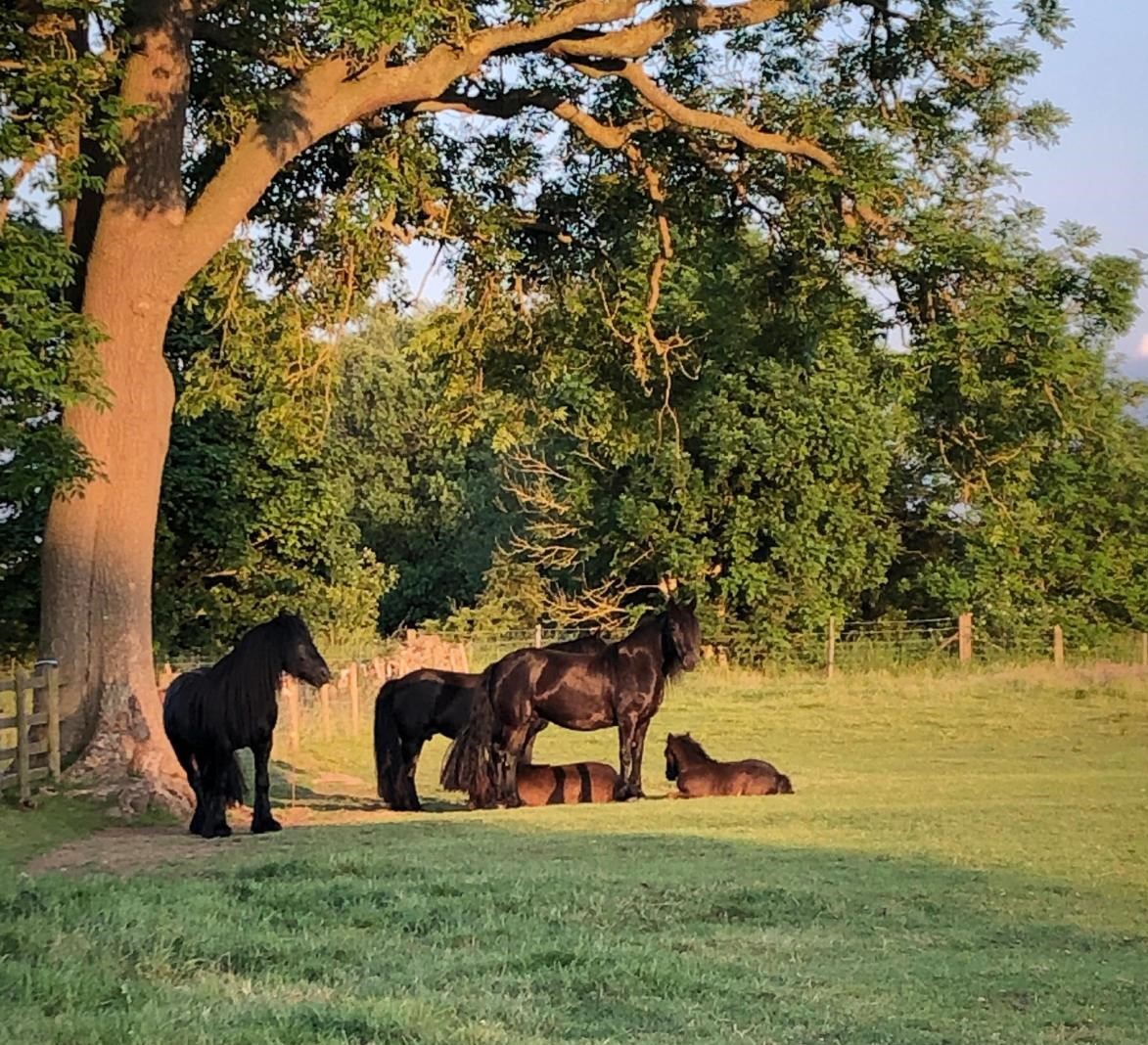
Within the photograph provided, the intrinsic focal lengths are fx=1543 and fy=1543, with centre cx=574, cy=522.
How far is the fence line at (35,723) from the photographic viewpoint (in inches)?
558

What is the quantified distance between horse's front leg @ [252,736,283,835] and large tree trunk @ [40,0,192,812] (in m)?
1.72

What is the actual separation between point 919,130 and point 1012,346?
3419 millimetres

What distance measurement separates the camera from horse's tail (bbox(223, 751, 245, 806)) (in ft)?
45.7

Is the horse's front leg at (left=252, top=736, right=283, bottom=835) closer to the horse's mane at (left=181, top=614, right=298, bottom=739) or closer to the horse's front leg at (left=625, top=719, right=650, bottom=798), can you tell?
the horse's mane at (left=181, top=614, right=298, bottom=739)

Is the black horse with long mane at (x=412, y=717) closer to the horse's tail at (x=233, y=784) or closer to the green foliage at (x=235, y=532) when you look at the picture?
the horse's tail at (x=233, y=784)

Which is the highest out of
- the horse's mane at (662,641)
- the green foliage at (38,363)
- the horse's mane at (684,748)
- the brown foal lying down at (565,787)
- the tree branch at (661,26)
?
the tree branch at (661,26)

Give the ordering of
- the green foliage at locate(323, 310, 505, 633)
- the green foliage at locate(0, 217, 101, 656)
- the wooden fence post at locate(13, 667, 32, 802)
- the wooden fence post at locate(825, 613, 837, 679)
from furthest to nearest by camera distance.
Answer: the green foliage at locate(323, 310, 505, 633), the wooden fence post at locate(825, 613, 837, 679), the wooden fence post at locate(13, 667, 32, 802), the green foliage at locate(0, 217, 101, 656)

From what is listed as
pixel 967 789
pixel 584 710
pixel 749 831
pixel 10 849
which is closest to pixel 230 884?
pixel 10 849

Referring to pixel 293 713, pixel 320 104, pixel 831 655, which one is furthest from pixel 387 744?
pixel 831 655

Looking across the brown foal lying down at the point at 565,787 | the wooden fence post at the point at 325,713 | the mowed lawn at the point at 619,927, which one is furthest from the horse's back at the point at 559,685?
the wooden fence post at the point at 325,713

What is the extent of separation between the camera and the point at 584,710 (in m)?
16.4

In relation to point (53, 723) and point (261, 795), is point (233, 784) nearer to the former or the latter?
point (261, 795)

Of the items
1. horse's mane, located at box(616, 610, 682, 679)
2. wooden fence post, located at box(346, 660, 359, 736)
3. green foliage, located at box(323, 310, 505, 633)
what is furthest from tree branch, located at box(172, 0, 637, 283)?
green foliage, located at box(323, 310, 505, 633)

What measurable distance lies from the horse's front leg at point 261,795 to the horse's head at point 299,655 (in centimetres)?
74
